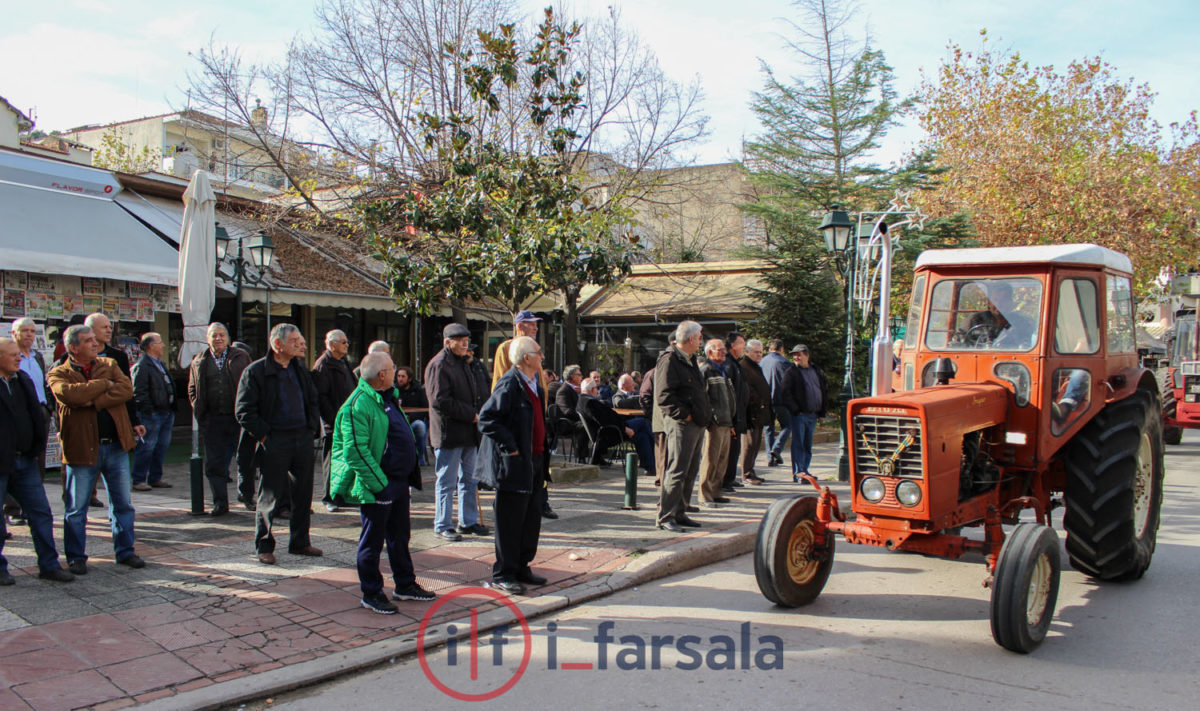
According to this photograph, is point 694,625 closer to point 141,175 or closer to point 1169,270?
point 141,175

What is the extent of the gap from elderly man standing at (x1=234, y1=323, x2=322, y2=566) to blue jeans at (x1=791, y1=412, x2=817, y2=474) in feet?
20.9

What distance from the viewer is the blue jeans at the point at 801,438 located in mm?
10945

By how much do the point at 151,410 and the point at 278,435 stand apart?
3.88m

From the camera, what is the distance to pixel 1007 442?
601 cm

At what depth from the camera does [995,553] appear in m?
5.29

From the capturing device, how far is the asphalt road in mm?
4266

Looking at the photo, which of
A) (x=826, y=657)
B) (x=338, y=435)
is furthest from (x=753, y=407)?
(x=338, y=435)

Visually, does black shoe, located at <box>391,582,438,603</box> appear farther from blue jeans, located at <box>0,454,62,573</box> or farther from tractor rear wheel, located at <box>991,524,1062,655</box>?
tractor rear wheel, located at <box>991,524,1062,655</box>

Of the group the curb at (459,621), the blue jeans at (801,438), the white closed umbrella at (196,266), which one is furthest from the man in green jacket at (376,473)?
the blue jeans at (801,438)

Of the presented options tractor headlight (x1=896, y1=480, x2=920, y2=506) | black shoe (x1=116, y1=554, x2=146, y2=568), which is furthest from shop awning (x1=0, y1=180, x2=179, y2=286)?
tractor headlight (x1=896, y1=480, x2=920, y2=506)

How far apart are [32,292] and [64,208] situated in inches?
62.4

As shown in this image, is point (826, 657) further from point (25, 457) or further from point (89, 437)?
point (25, 457)

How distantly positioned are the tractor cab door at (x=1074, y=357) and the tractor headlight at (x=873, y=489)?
5.09 ft

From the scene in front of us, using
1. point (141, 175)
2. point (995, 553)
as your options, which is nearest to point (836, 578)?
point (995, 553)
